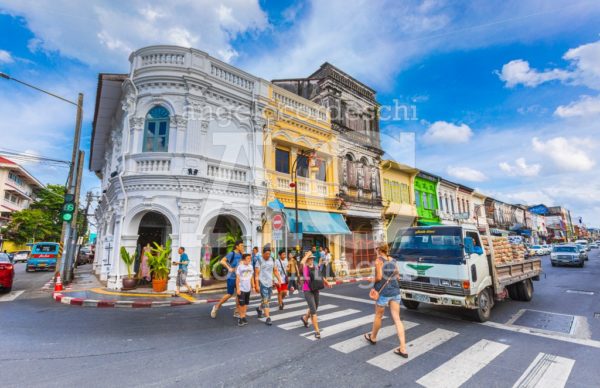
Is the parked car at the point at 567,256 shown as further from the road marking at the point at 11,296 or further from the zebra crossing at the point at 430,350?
the road marking at the point at 11,296

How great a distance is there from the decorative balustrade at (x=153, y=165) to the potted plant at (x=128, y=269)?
3312mm

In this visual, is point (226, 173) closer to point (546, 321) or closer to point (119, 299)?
point (119, 299)

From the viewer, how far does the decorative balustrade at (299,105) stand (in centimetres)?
1584

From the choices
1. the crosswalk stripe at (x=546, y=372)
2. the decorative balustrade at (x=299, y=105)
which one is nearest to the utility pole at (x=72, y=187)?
the decorative balustrade at (x=299, y=105)

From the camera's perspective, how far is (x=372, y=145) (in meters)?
20.4

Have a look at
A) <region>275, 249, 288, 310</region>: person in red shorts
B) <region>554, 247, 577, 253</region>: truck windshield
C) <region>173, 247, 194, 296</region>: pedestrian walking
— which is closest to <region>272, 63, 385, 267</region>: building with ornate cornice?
<region>275, 249, 288, 310</region>: person in red shorts

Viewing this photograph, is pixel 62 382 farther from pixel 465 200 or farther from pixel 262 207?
pixel 465 200

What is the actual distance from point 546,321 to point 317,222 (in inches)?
396

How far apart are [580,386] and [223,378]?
475 cm

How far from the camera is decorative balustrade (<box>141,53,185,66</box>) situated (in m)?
12.4

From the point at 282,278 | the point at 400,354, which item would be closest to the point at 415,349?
the point at 400,354

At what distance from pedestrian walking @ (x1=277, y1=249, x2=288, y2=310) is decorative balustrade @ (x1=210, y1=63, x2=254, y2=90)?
8.71m

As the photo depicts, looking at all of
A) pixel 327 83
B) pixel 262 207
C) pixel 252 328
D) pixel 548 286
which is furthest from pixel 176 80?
pixel 548 286

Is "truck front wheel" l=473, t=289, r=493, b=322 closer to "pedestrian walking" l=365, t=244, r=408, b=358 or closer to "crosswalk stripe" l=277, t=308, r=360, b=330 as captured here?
"crosswalk stripe" l=277, t=308, r=360, b=330
